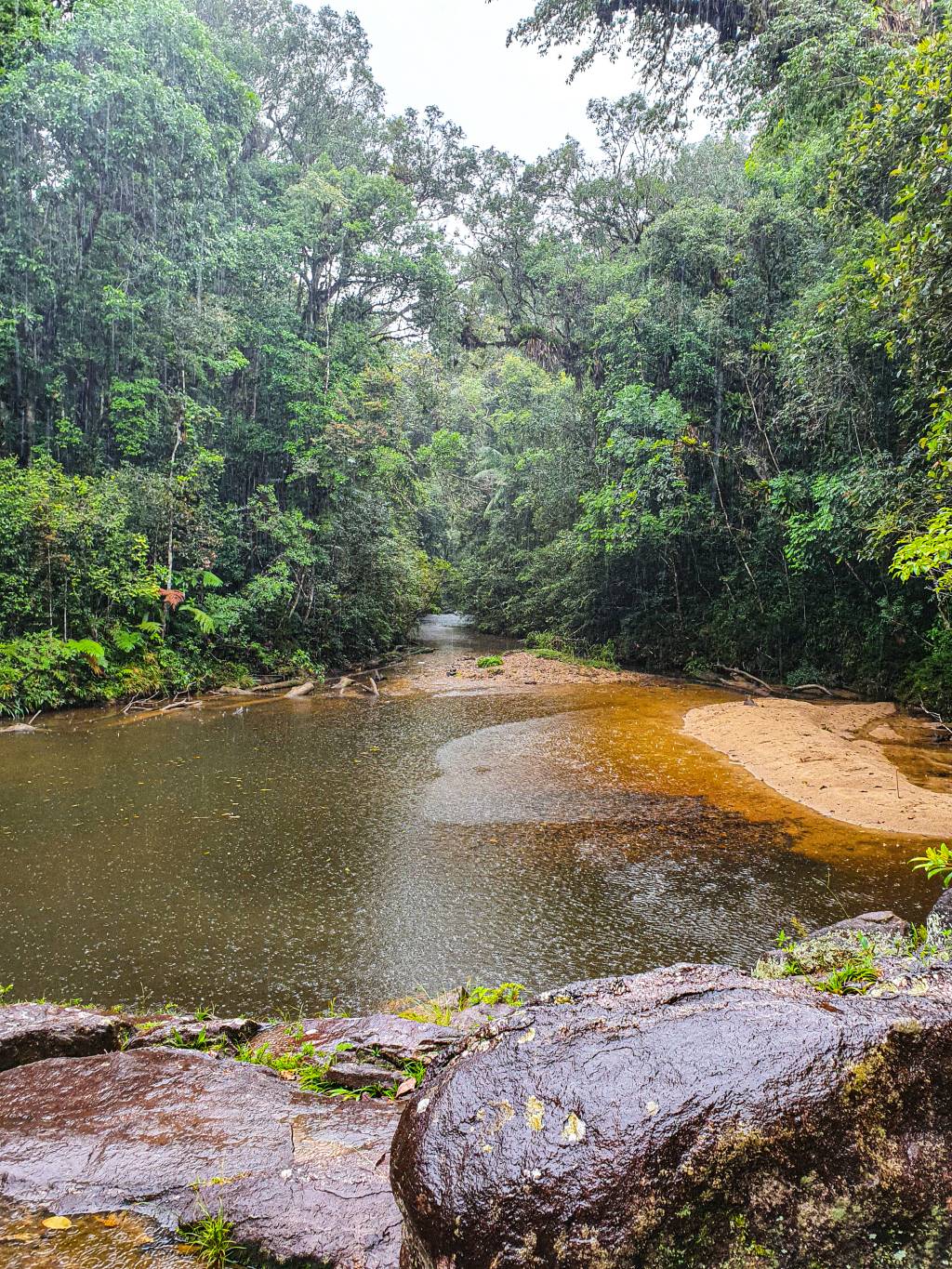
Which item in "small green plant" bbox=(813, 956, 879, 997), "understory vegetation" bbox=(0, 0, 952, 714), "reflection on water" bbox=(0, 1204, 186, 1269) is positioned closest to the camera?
"reflection on water" bbox=(0, 1204, 186, 1269)

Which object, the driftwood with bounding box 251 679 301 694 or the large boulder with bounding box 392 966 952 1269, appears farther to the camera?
the driftwood with bounding box 251 679 301 694

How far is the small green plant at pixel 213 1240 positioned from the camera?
5.26 feet

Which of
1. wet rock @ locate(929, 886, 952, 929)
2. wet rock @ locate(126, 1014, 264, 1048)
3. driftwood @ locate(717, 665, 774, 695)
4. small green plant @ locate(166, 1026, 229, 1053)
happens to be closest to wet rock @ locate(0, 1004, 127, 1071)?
wet rock @ locate(126, 1014, 264, 1048)

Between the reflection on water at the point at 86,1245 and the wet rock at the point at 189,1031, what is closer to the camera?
the reflection on water at the point at 86,1245

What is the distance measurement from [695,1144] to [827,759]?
893 cm

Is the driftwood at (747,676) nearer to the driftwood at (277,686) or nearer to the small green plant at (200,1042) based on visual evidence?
the driftwood at (277,686)

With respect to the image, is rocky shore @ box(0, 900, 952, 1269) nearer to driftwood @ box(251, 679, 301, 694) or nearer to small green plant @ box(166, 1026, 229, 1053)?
small green plant @ box(166, 1026, 229, 1053)

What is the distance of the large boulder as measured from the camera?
117 cm

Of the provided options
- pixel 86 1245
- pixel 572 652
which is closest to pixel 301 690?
pixel 572 652

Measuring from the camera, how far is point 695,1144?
4.06 feet

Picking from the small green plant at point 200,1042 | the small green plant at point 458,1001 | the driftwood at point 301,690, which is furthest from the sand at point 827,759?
the driftwood at point 301,690

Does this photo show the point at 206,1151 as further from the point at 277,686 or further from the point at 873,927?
the point at 277,686

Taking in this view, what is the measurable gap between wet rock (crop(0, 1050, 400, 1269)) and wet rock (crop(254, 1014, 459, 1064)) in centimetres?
45

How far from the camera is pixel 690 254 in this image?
15.7 metres
